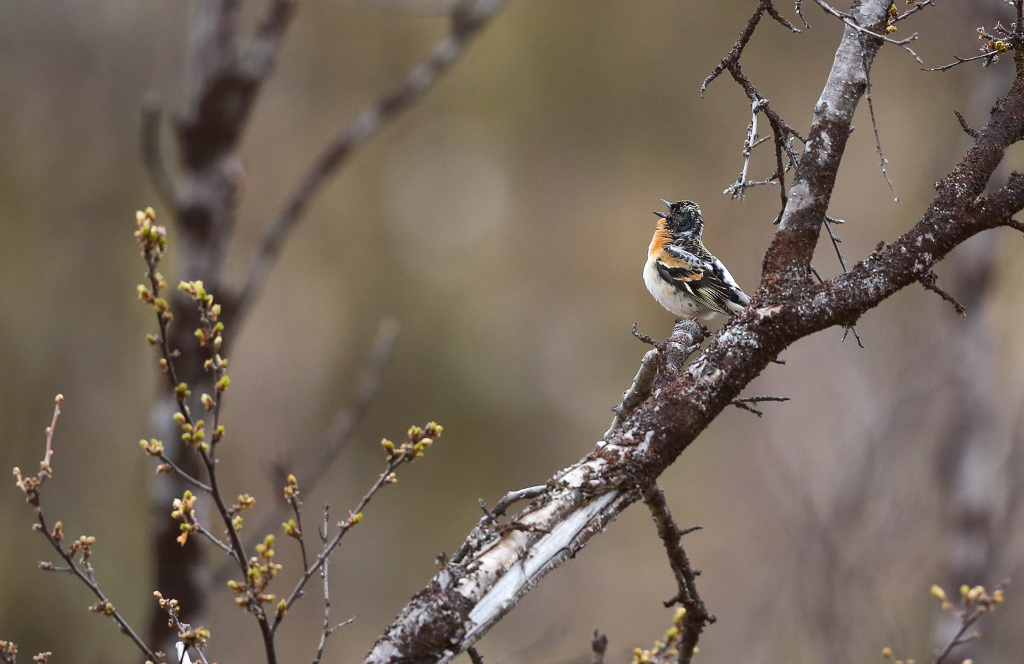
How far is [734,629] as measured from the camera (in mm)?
11320

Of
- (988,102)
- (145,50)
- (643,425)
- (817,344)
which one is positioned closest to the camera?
(643,425)

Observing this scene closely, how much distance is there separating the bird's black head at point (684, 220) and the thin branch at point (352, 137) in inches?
77.0

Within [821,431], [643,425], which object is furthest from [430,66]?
[821,431]

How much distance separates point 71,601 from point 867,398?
931 centimetres

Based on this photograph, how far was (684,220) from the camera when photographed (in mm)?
6152

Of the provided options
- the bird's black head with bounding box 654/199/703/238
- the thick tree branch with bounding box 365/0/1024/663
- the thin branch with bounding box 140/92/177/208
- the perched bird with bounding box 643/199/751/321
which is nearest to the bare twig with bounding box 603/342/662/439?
the thick tree branch with bounding box 365/0/1024/663

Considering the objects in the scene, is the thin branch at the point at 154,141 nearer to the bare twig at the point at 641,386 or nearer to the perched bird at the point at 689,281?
the bare twig at the point at 641,386

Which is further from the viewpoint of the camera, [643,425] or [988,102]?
[988,102]

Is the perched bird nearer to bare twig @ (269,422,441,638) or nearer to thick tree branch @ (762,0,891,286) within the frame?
thick tree branch @ (762,0,891,286)

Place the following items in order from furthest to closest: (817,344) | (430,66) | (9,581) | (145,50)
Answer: (145,50), (9,581), (817,344), (430,66)

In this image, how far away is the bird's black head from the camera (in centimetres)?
611

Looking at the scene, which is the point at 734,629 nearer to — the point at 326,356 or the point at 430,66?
the point at 326,356

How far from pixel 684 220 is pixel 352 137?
8.56 feet

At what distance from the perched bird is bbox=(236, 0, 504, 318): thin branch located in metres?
1.84
